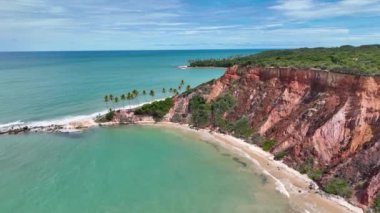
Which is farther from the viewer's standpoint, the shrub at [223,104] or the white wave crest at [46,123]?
the white wave crest at [46,123]

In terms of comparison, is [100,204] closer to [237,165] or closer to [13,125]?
[237,165]

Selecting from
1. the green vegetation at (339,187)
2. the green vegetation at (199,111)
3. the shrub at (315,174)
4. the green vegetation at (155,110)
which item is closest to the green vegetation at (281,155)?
the shrub at (315,174)

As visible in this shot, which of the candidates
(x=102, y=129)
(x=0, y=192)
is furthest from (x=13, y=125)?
(x=0, y=192)

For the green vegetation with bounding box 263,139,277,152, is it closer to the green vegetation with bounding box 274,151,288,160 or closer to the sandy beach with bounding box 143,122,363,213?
the sandy beach with bounding box 143,122,363,213

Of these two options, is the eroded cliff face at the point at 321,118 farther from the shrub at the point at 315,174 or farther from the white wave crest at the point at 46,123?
the white wave crest at the point at 46,123

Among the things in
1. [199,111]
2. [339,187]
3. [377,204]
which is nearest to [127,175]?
[339,187]

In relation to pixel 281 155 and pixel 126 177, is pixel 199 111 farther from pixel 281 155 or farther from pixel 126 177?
pixel 126 177
